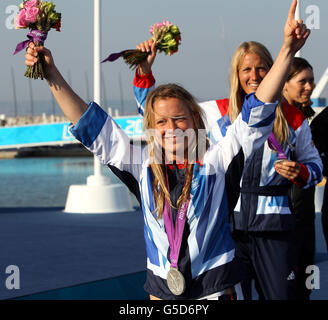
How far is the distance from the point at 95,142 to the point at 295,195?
79.3 inches

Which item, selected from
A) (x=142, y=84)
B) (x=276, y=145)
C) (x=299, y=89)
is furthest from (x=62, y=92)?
(x=299, y=89)

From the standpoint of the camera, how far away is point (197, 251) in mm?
2467

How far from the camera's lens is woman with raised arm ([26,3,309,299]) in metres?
2.46

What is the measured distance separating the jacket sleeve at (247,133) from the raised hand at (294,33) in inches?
7.5

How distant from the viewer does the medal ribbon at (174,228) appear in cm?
245

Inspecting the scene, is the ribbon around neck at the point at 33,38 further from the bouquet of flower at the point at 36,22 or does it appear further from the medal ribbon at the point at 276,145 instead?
the medal ribbon at the point at 276,145

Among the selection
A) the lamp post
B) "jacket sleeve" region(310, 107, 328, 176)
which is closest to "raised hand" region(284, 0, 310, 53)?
"jacket sleeve" region(310, 107, 328, 176)

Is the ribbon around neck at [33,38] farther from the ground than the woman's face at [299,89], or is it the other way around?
the ribbon around neck at [33,38]

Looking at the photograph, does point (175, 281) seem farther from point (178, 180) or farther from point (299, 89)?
point (299, 89)

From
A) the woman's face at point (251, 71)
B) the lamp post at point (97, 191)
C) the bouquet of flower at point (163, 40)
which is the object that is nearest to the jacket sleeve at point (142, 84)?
the bouquet of flower at point (163, 40)

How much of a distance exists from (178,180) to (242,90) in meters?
1.21

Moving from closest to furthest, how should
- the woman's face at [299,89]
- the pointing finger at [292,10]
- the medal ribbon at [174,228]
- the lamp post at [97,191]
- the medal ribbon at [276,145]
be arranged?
1. the pointing finger at [292,10]
2. the medal ribbon at [174,228]
3. the medal ribbon at [276,145]
4. the woman's face at [299,89]
5. the lamp post at [97,191]

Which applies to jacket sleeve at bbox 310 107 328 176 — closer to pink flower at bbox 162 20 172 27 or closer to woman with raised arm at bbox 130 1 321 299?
woman with raised arm at bbox 130 1 321 299

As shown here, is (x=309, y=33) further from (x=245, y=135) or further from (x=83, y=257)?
(x=83, y=257)
